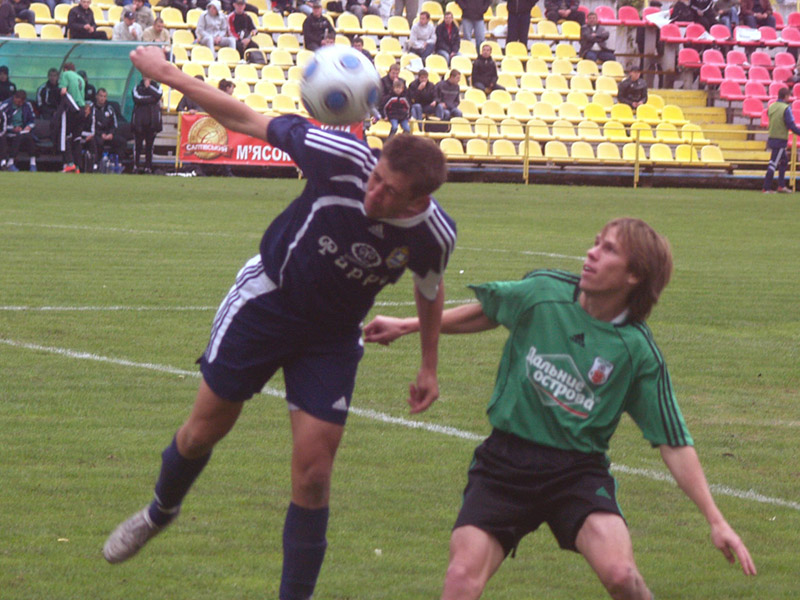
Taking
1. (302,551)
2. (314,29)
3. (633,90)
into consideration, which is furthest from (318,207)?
(633,90)

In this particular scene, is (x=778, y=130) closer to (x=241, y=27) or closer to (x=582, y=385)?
(x=241, y=27)

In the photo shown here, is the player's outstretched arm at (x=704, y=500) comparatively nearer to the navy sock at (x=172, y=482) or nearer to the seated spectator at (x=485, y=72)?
the navy sock at (x=172, y=482)

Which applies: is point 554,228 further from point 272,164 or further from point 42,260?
point 272,164

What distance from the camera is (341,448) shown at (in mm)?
6176

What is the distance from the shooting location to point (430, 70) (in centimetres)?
2894

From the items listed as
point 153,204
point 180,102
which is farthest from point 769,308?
point 180,102

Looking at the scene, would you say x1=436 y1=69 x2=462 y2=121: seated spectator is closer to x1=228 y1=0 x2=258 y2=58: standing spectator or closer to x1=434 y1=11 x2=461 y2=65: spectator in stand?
x1=434 y1=11 x2=461 y2=65: spectator in stand

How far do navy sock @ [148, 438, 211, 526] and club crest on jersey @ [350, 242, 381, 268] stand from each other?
0.93 metres

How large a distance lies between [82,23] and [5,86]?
2407 mm

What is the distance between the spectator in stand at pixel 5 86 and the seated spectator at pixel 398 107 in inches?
275

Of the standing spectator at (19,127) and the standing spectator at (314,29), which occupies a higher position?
the standing spectator at (314,29)

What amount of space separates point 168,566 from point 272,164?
69.5ft

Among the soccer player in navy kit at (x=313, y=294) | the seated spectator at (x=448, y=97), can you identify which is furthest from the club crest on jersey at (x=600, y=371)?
the seated spectator at (x=448, y=97)

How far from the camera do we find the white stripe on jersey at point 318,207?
3965 mm
